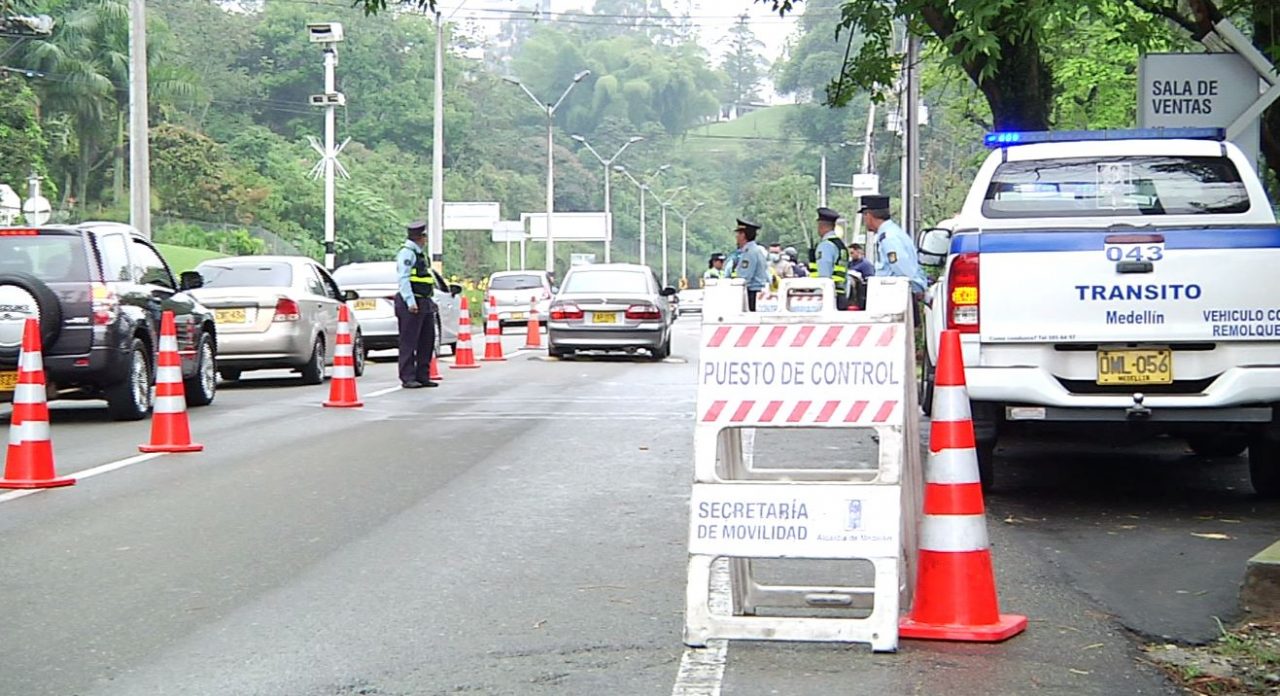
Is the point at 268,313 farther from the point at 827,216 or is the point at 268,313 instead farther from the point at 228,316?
the point at 827,216

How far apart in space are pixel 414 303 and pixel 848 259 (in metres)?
5.23

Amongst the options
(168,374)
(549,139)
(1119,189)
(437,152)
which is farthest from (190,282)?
(549,139)

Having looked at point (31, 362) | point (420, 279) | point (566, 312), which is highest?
point (420, 279)

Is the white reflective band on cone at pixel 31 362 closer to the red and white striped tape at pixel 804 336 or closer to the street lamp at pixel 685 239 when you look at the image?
the red and white striped tape at pixel 804 336

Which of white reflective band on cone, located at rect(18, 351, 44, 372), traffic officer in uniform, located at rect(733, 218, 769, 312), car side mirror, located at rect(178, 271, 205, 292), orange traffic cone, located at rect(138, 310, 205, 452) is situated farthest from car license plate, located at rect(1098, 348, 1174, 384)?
traffic officer in uniform, located at rect(733, 218, 769, 312)

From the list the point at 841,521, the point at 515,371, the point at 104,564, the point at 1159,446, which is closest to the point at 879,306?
the point at 841,521

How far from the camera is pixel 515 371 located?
23.0m

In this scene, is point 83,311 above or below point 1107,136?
below

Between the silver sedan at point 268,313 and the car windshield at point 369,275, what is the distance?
486 centimetres

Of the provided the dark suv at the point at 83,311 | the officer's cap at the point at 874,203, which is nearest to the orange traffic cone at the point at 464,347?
the dark suv at the point at 83,311

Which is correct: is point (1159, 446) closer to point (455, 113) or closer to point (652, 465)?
point (652, 465)

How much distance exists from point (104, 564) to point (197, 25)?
3064 inches

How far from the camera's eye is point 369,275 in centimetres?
2642

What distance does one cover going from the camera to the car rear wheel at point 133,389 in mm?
14977
